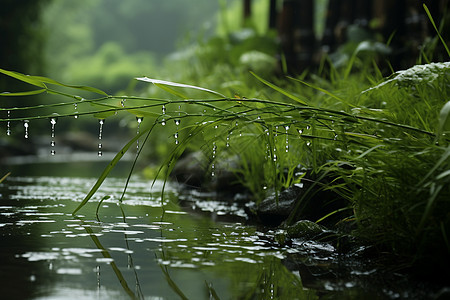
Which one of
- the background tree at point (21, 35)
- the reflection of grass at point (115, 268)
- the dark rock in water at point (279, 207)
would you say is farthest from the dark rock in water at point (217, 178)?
the background tree at point (21, 35)

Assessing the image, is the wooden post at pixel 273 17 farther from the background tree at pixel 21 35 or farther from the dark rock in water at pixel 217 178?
the dark rock in water at pixel 217 178

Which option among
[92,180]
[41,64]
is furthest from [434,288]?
[41,64]

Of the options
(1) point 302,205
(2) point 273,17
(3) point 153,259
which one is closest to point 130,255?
(3) point 153,259

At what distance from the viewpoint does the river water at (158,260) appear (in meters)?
1.44

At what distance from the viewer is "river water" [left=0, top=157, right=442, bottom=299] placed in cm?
144

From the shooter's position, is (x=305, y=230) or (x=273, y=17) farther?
(x=273, y=17)

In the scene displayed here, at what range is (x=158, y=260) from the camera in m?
1.76

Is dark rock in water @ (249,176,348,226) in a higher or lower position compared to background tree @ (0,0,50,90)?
lower

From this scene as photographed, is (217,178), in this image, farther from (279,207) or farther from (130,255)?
(130,255)

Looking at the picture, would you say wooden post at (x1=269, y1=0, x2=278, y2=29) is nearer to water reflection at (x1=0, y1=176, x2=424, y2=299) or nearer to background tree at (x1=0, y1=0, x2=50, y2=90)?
background tree at (x1=0, y1=0, x2=50, y2=90)

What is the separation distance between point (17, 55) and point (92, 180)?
5.27m

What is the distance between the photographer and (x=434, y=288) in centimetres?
152

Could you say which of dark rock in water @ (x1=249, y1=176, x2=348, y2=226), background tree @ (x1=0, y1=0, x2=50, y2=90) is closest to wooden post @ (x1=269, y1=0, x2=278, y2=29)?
background tree @ (x1=0, y1=0, x2=50, y2=90)

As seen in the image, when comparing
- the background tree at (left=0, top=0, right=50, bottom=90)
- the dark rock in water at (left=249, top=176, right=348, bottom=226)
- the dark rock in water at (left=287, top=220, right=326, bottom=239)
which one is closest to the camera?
the dark rock in water at (left=287, top=220, right=326, bottom=239)
